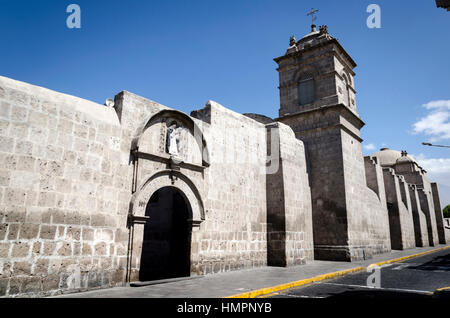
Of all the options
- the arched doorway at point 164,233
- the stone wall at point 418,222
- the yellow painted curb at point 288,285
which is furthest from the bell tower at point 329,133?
the stone wall at point 418,222

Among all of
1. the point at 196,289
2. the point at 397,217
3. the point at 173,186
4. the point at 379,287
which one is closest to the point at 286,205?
the point at 379,287

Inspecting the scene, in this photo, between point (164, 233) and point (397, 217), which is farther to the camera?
point (397, 217)

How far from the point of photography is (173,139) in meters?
8.24

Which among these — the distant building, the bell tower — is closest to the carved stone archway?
the distant building

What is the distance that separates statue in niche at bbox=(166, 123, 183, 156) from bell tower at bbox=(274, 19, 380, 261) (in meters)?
8.74

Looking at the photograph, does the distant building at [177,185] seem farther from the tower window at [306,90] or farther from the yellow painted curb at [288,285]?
the yellow painted curb at [288,285]

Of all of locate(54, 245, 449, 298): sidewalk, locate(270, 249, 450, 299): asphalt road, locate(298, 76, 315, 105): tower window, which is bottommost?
locate(270, 249, 450, 299): asphalt road

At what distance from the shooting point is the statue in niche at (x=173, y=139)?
813 centimetres

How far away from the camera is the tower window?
16.4m

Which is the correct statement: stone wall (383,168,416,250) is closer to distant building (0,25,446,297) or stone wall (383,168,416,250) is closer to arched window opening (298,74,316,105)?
distant building (0,25,446,297)

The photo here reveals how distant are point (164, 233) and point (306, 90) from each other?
11.1 m

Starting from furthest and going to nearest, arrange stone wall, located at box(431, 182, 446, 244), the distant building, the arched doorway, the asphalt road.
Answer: stone wall, located at box(431, 182, 446, 244), the arched doorway, the asphalt road, the distant building

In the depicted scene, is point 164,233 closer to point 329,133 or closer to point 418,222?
point 329,133
